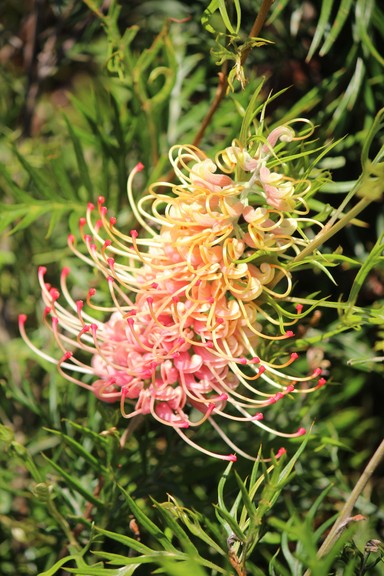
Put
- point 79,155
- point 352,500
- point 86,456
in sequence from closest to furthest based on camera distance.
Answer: point 352,500
point 86,456
point 79,155

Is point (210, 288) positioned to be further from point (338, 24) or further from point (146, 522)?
point (338, 24)

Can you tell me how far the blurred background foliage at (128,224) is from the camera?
675mm

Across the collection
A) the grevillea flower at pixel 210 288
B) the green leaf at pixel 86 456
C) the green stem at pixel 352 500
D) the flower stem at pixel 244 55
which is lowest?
the green stem at pixel 352 500

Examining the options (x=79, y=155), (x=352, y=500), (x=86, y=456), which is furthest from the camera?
(x=79, y=155)

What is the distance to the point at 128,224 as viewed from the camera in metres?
0.82

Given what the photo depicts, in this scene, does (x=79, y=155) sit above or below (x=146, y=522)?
above

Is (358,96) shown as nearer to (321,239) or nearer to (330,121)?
(330,121)

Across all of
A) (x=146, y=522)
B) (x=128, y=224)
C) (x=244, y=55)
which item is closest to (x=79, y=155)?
(x=128, y=224)

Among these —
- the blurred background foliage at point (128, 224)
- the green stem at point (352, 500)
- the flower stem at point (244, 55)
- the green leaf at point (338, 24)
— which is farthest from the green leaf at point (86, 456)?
the green leaf at point (338, 24)

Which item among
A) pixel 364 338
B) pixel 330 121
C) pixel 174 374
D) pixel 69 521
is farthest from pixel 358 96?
pixel 69 521

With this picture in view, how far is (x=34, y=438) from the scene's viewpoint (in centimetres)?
88

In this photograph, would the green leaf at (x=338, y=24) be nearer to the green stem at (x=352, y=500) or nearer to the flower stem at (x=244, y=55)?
the flower stem at (x=244, y=55)

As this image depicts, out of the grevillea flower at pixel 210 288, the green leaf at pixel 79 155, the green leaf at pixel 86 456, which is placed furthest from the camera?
the green leaf at pixel 79 155

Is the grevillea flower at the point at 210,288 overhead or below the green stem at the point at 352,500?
overhead
